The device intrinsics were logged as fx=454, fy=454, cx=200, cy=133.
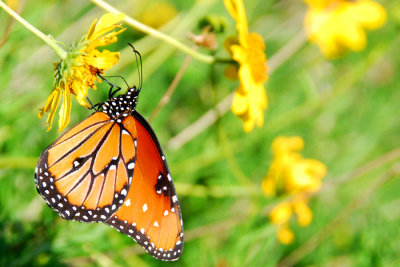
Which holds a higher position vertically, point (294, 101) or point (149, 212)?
point (294, 101)

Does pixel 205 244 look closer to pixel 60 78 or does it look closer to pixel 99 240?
pixel 99 240

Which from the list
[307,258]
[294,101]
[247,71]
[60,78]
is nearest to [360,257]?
[307,258]

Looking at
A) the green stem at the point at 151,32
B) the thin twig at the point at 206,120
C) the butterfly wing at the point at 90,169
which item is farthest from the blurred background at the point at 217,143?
the butterfly wing at the point at 90,169

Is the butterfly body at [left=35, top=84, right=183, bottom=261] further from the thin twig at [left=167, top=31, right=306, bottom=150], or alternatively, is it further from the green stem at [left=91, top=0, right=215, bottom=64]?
the thin twig at [left=167, top=31, right=306, bottom=150]

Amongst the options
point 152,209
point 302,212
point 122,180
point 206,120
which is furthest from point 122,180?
point 302,212

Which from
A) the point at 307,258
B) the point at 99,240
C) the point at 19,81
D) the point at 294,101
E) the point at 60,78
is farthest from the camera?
the point at 294,101

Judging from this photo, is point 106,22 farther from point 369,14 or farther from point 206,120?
point 369,14

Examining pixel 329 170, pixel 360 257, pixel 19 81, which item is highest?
pixel 19 81
